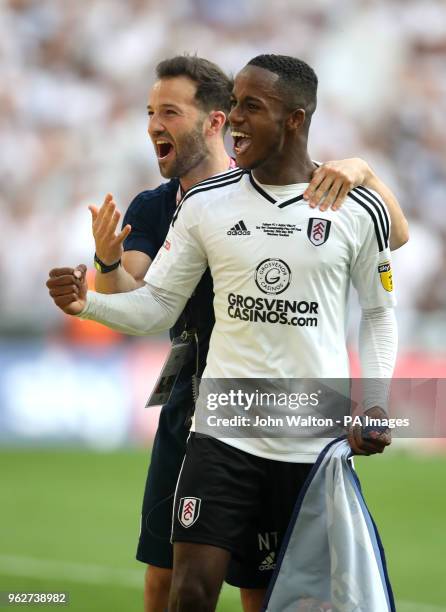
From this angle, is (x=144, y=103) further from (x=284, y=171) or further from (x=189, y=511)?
(x=189, y=511)

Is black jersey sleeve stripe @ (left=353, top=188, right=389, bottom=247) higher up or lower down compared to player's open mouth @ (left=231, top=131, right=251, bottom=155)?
lower down

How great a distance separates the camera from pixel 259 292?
4277 mm

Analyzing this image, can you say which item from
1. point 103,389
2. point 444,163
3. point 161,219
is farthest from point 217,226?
point 444,163

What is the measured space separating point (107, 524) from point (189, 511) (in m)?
5.72

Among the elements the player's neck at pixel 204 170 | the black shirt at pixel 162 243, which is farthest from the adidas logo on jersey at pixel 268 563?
the player's neck at pixel 204 170

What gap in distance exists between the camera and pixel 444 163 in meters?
16.4

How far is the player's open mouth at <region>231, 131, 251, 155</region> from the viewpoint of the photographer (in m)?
4.33

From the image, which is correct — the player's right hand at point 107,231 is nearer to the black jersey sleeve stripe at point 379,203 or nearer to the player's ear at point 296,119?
the player's ear at point 296,119

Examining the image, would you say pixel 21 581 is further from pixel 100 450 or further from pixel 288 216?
pixel 100 450

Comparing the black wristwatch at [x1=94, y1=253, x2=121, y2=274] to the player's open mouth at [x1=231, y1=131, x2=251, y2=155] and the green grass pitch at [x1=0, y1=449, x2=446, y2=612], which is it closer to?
the player's open mouth at [x1=231, y1=131, x2=251, y2=155]

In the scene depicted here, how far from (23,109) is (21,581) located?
8.55 metres

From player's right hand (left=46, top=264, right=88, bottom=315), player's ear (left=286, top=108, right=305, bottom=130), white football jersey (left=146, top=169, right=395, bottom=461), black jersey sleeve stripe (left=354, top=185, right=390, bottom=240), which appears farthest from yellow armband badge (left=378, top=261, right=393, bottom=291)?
player's right hand (left=46, top=264, right=88, bottom=315)

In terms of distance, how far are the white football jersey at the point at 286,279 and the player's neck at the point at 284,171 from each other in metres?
0.04

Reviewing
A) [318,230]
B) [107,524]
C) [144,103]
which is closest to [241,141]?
[318,230]
